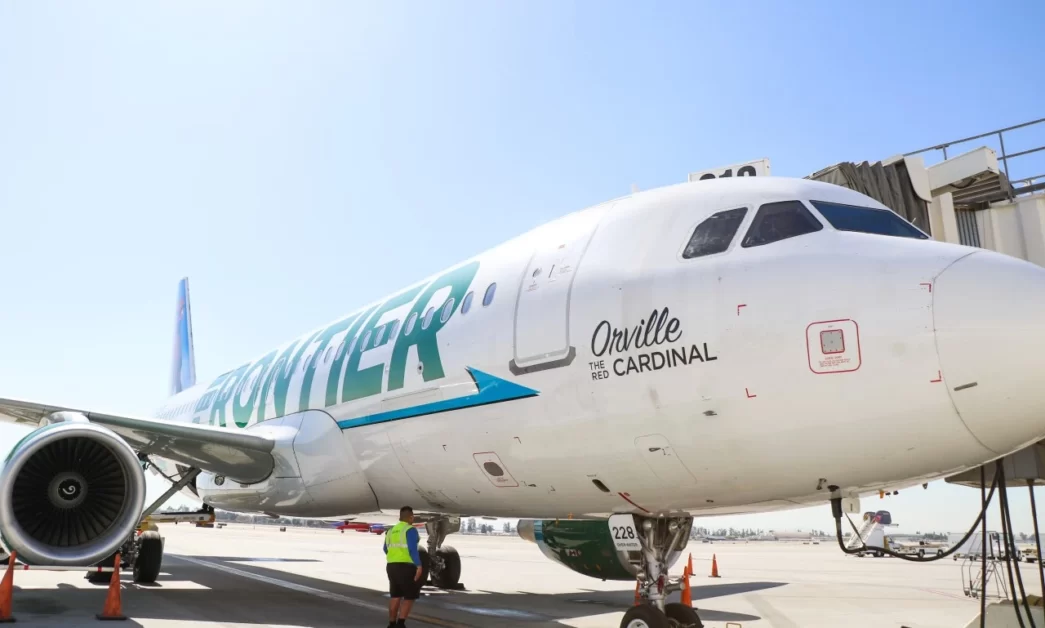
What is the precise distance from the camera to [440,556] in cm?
1305

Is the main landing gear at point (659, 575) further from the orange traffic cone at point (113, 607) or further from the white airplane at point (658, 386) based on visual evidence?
the orange traffic cone at point (113, 607)

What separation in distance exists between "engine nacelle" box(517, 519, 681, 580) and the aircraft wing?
13.7ft

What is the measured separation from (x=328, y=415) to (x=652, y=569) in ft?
15.4

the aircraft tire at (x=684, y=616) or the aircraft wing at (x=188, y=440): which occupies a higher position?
the aircraft wing at (x=188, y=440)

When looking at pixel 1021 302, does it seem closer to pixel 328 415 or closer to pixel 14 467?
pixel 328 415

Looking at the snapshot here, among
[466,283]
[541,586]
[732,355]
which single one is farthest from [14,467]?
[541,586]

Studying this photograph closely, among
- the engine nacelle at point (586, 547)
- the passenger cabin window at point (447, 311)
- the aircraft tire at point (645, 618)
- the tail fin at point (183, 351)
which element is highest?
the tail fin at point (183, 351)

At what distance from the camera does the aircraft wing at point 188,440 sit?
10148 millimetres

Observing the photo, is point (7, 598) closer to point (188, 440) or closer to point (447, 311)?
point (188, 440)

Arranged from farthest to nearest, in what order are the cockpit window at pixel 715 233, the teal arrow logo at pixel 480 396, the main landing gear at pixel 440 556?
the main landing gear at pixel 440 556, the teal arrow logo at pixel 480 396, the cockpit window at pixel 715 233

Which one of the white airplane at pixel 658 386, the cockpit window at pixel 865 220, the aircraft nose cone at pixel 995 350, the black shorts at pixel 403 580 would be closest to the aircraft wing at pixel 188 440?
the white airplane at pixel 658 386

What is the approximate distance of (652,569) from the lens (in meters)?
6.67

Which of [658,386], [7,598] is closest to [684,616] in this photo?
[658,386]

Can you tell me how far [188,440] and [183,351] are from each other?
607 inches
